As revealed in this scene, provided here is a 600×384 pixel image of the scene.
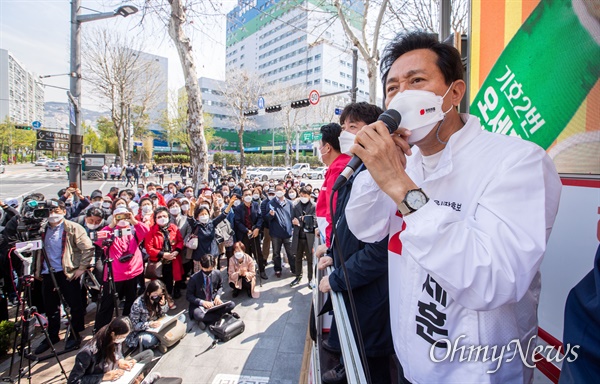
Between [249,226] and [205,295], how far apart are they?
2.21 m

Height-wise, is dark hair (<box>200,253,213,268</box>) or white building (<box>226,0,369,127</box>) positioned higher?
white building (<box>226,0,369,127</box>)

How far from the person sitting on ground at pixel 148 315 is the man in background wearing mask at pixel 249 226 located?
237cm

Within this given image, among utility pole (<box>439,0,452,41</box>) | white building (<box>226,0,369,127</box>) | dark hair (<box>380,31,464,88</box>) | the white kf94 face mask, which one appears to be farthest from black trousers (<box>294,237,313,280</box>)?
white building (<box>226,0,369,127</box>)

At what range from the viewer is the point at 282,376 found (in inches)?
153

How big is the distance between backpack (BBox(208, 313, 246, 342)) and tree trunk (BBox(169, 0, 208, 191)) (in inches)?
202

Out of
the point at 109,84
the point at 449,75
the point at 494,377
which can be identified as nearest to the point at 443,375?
the point at 494,377

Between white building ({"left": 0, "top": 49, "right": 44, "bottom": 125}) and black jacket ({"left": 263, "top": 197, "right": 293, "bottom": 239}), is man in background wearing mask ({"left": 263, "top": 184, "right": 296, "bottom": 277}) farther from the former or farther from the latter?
white building ({"left": 0, "top": 49, "right": 44, "bottom": 125})

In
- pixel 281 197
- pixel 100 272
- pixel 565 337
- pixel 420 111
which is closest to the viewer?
pixel 565 337

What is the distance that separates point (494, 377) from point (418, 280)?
1.30 feet

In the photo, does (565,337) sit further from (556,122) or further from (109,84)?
(109,84)

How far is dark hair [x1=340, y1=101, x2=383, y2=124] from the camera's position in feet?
7.79

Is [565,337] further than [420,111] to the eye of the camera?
No

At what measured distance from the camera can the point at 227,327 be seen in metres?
4.71
